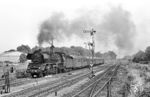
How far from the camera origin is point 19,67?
1389 inches

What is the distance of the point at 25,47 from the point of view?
13562 cm

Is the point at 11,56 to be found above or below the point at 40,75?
above

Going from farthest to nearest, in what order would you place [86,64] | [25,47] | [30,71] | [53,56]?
1. [25,47]
2. [86,64]
3. [53,56]
4. [30,71]

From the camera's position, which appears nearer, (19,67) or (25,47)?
(19,67)

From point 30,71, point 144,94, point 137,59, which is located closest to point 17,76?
point 30,71

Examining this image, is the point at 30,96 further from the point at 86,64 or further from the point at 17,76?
the point at 86,64

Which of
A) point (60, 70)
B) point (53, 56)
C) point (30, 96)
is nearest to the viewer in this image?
point (30, 96)

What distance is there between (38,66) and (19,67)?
7.93 meters

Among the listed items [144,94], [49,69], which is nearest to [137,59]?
[49,69]

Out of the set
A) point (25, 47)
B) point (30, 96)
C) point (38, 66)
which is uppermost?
point (25, 47)

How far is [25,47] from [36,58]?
109275 millimetres

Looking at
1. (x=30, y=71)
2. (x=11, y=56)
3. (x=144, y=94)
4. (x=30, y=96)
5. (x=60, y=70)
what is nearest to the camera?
(x=144, y=94)

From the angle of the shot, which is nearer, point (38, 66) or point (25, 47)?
point (38, 66)

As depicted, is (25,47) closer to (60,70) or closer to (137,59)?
(137,59)
